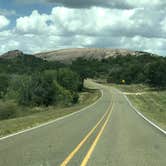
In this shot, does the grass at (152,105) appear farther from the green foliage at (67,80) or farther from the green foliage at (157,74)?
the green foliage at (67,80)

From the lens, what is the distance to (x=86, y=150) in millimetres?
13023

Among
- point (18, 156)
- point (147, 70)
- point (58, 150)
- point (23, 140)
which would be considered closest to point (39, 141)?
point (23, 140)

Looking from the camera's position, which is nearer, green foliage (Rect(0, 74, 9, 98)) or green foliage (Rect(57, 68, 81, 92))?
green foliage (Rect(57, 68, 81, 92))

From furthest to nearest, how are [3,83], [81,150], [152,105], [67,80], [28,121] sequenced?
[3,83]
[67,80]
[152,105]
[28,121]
[81,150]

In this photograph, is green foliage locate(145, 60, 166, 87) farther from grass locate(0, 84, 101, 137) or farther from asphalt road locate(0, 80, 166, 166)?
asphalt road locate(0, 80, 166, 166)

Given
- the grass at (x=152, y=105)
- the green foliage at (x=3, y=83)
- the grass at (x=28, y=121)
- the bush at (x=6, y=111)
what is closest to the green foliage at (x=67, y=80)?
the green foliage at (x=3, y=83)

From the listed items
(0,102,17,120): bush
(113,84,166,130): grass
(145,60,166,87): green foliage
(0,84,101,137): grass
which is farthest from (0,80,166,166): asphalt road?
(145,60,166,87): green foliage

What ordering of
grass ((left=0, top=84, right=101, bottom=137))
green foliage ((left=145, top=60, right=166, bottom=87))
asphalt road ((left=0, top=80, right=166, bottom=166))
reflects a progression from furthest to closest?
green foliage ((left=145, top=60, right=166, bottom=87)) → grass ((left=0, top=84, right=101, bottom=137)) → asphalt road ((left=0, top=80, right=166, bottom=166))

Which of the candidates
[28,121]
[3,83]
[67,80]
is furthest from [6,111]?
[3,83]

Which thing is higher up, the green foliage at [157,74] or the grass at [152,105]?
the green foliage at [157,74]

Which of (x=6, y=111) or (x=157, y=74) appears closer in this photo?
(x=6, y=111)

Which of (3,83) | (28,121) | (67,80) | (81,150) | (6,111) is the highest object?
(81,150)

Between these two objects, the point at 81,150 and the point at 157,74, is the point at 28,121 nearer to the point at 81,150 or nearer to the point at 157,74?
the point at 81,150

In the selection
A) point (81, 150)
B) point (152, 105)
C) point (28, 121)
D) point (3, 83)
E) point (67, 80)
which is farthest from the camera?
point (3, 83)
